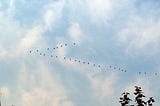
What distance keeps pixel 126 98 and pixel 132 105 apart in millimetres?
1879

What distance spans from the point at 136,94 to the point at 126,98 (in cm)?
376

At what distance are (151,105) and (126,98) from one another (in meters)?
5.23

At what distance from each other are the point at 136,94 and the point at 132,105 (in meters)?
3.55

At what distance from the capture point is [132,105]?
11175 cm

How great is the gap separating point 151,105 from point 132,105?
395 centimetres

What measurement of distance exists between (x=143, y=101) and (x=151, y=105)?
3.25 meters

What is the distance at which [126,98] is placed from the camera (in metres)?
112

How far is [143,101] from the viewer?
11000 centimetres

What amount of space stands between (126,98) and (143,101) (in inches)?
156

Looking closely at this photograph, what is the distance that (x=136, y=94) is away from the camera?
109 metres

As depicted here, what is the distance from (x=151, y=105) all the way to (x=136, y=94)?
5.27 m
